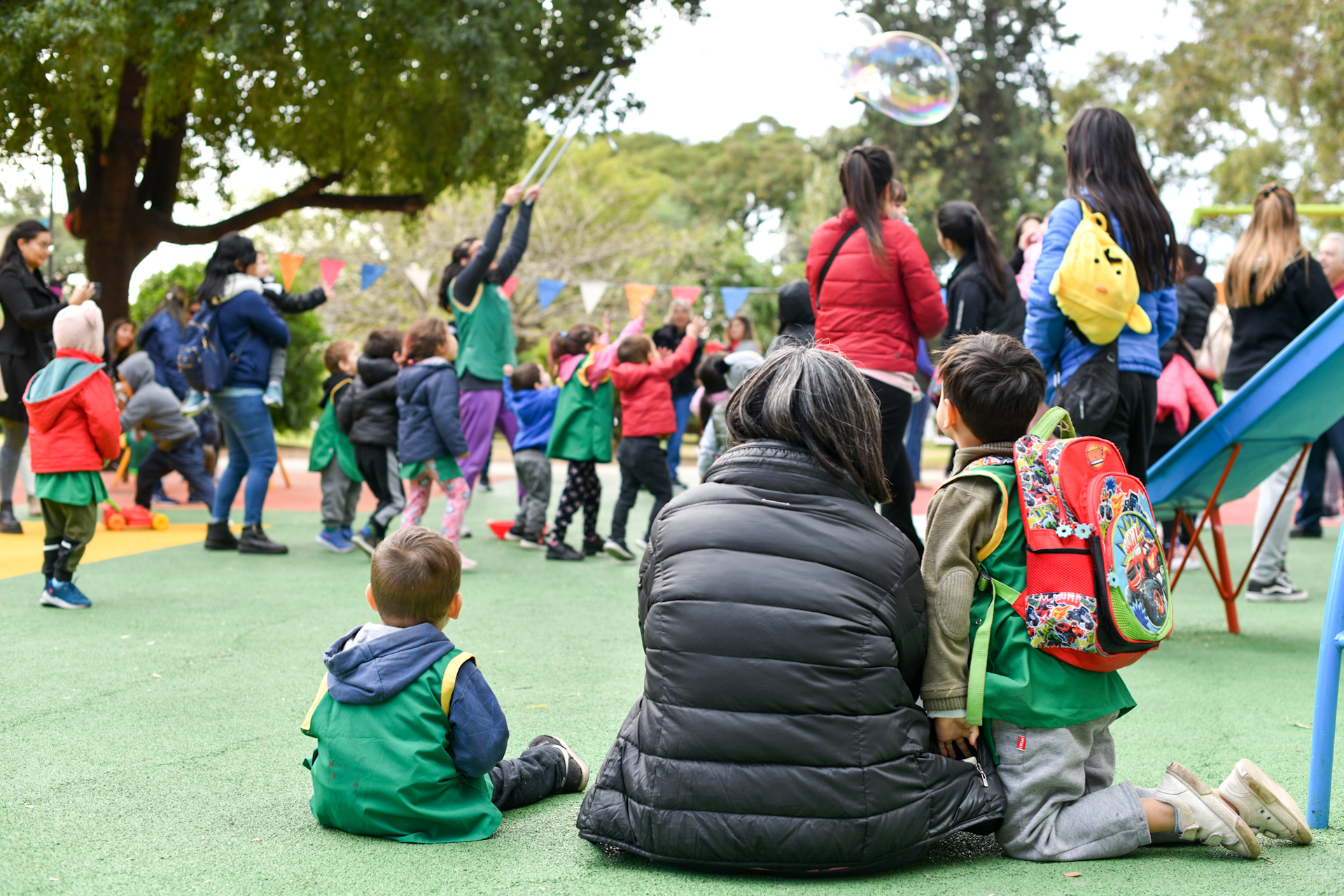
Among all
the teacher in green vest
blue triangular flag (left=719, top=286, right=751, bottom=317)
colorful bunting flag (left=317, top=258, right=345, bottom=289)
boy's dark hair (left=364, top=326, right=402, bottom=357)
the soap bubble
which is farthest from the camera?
blue triangular flag (left=719, top=286, right=751, bottom=317)

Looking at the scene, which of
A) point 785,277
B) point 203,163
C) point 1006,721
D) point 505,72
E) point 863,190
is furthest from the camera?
point 785,277

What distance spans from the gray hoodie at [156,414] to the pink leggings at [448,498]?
3184mm

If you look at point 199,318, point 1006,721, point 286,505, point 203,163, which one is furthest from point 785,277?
point 1006,721

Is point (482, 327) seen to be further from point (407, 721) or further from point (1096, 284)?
point (407, 721)

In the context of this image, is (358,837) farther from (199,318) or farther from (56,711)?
(199,318)

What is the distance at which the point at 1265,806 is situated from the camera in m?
2.70

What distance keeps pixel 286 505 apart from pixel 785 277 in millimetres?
24689

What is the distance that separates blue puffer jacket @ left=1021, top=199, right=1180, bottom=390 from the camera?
4.52 m

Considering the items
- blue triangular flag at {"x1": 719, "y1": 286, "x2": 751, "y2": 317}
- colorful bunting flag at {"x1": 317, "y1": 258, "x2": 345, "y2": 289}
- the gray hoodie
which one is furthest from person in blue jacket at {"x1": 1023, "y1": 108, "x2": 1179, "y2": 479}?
blue triangular flag at {"x1": 719, "y1": 286, "x2": 751, "y2": 317}

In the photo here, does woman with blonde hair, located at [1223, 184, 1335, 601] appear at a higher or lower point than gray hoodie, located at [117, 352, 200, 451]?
higher

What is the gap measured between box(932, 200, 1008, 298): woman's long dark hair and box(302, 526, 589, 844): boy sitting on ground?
12.9 feet

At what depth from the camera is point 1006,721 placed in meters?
2.65

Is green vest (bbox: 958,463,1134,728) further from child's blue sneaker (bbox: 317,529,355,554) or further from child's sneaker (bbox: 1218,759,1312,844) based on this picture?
child's blue sneaker (bbox: 317,529,355,554)

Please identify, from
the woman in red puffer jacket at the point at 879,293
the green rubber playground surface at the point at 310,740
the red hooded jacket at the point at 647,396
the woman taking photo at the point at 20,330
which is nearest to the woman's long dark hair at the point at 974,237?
the woman in red puffer jacket at the point at 879,293
